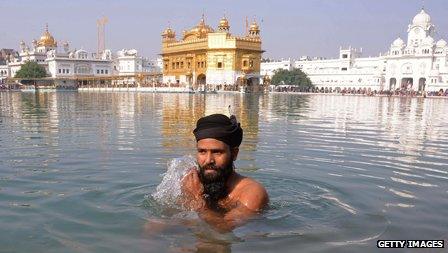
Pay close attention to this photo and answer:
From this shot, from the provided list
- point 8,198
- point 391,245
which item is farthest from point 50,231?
point 391,245

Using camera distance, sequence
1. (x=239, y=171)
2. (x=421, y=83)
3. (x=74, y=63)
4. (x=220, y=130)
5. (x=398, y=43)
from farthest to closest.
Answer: (x=74, y=63), (x=398, y=43), (x=421, y=83), (x=239, y=171), (x=220, y=130)

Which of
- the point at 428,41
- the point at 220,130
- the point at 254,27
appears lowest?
the point at 220,130

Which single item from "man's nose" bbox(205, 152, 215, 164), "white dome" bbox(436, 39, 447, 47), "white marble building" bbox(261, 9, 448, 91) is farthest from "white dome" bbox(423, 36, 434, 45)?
"man's nose" bbox(205, 152, 215, 164)

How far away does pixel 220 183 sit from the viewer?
4293 mm

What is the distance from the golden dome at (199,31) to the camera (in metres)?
75.6

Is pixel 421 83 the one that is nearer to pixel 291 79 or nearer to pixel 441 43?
pixel 441 43

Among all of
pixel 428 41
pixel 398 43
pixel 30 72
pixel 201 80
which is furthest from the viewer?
pixel 30 72

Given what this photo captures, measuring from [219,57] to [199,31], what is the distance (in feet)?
33.4

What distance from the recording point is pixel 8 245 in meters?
4.02

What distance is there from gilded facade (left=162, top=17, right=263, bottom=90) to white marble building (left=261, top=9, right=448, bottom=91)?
25.4 metres

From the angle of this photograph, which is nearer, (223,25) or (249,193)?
(249,193)

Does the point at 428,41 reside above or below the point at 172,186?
above

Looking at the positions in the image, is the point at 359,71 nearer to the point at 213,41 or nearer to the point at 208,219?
the point at 213,41

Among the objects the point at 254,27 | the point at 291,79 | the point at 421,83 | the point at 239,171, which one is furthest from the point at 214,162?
the point at 291,79
